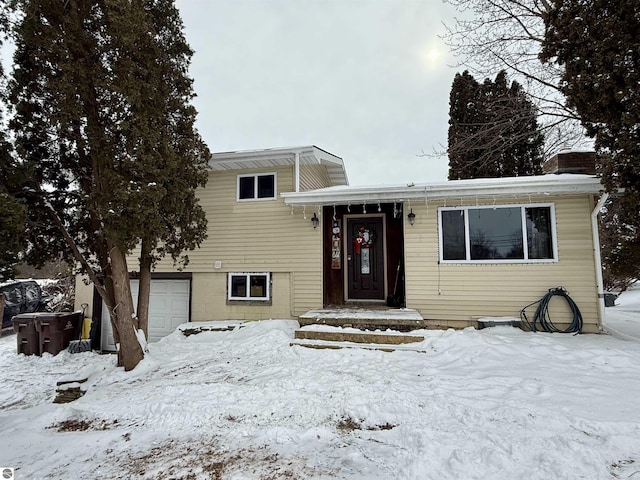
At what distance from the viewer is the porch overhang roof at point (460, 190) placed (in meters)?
6.28

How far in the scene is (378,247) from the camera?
28.7 ft

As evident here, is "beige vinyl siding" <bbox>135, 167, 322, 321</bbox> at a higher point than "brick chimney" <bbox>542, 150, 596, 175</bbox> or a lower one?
lower

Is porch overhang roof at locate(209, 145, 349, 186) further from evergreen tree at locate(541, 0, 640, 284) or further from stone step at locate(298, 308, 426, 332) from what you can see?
evergreen tree at locate(541, 0, 640, 284)

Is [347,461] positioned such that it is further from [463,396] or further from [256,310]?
[256,310]

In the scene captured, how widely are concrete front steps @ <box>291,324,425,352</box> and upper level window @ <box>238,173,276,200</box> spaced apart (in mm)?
3690

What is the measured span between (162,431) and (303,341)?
299cm

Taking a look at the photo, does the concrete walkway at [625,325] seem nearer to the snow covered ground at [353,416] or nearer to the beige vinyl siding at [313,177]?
the snow covered ground at [353,416]

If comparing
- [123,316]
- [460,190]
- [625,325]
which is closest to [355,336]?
[460,190]

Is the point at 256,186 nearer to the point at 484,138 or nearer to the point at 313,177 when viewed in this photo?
the point at 313,177

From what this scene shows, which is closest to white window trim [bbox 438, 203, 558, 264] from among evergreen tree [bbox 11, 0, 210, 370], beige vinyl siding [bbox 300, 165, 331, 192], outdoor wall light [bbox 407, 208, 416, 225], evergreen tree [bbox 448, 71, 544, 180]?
outdoor wall light [bbox 407, 208, 416, 225]

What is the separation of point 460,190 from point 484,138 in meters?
6.80

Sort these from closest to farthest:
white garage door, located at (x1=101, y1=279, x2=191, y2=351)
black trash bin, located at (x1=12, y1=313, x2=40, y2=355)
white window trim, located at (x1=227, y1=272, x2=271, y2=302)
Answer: white window trim, located at (x1=227, y1=272, x2=271, y2=302)
black trash bin, located at (x1=12, y1=313, x2=40, y2=355)
white garage door, located at (x1=101, y1=279, x2=191, y2=351)

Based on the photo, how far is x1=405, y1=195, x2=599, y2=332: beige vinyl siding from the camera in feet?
21.4

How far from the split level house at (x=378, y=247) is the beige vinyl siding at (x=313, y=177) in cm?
4
